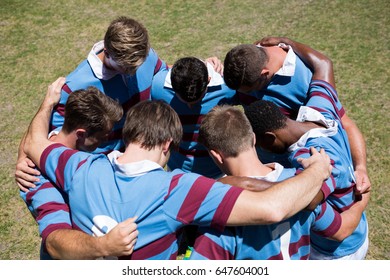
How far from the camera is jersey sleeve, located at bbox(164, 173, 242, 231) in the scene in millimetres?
2402

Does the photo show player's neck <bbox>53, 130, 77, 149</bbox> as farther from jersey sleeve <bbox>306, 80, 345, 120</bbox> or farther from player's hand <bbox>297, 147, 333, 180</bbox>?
jersey sleeve <bbox>306, 80, 345, 120</bbox>

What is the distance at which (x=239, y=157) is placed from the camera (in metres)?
2.73

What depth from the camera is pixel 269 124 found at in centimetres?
311

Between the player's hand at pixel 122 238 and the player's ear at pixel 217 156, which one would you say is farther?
the player's ear at pixel 217 156

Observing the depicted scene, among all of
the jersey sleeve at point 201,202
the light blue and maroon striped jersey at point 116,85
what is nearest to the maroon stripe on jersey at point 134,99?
the light blue and maroon striped jersey at point 116,85

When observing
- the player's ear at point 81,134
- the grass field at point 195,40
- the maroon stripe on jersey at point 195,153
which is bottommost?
the grass field at point 195,40

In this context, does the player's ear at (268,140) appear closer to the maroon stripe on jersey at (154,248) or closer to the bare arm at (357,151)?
the bare arm at (357,151)

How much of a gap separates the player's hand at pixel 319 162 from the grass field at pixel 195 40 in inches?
98.5

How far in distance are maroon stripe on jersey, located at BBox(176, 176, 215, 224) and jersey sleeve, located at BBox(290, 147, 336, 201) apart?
2.15 ft

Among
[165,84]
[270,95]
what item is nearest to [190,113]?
[165,84]

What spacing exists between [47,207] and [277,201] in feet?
4.50

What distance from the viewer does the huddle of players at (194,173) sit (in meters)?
2.45
